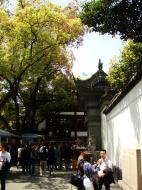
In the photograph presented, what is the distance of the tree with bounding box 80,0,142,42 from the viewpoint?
1903 centimetres

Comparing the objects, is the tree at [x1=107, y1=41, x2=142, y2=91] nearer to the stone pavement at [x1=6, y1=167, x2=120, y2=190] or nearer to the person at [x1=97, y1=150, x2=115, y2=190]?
the stone pavement at [x1=6, y1=167, x2=120, y2=190]

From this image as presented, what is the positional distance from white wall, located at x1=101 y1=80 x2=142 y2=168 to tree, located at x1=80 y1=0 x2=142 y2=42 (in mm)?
3307

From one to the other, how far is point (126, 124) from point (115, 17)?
5.28m

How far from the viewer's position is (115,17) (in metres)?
19.5

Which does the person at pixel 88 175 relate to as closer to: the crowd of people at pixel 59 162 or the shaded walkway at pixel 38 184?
the crowd of people at pixel 59 162

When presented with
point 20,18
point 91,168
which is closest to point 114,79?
point 20,18

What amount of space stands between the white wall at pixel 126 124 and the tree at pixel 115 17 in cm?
331

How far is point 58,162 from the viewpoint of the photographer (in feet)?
110

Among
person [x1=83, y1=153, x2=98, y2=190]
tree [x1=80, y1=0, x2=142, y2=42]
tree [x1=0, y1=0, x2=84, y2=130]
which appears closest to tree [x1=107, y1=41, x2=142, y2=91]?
tree [x1=0, y1=0, x2=84, y2=130]

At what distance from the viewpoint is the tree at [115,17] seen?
62.4ft

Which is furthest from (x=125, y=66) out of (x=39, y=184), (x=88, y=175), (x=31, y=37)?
(x=88, y=175)

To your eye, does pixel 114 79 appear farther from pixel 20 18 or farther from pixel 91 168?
→ pixel 91 168

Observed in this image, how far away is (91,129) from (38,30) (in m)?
8.31

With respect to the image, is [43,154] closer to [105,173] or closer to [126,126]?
[126,126]
